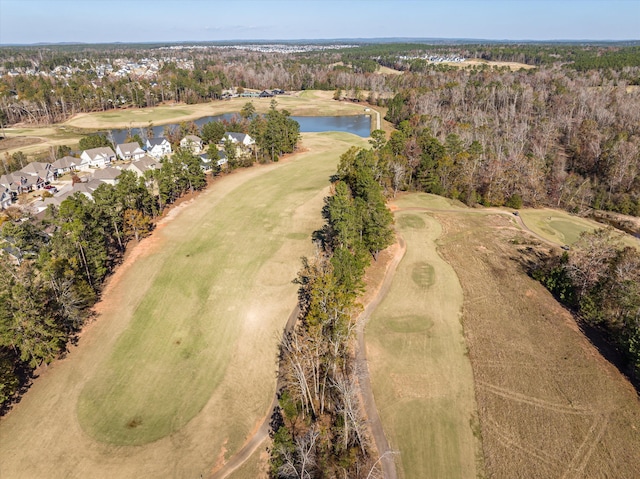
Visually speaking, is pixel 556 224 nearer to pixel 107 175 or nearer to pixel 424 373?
pixel 424 373

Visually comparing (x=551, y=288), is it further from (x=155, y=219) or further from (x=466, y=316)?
(x=155, y=219)

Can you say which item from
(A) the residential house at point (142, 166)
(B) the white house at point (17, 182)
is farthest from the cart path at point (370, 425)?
(B) the white house at point (17, 182)

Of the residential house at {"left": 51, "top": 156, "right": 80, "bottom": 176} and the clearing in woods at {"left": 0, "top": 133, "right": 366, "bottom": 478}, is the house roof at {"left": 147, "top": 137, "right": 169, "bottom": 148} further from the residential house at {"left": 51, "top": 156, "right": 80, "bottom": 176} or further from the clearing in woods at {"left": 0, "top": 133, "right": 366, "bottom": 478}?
the clearing in woods at {"left": 0, "top": 133, "right": 366, "bottom": 478}

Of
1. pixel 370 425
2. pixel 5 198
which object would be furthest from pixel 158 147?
pixel 370 425

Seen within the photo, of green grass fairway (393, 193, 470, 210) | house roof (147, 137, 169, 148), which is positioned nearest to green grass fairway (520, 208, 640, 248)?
green grass fairway (393, 193, 470, 210)

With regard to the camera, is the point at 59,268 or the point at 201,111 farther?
the point at 201,111

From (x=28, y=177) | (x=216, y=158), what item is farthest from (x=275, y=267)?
(x=28, y=177)

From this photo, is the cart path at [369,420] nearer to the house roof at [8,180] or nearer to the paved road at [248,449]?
the paved road at [248,449]
